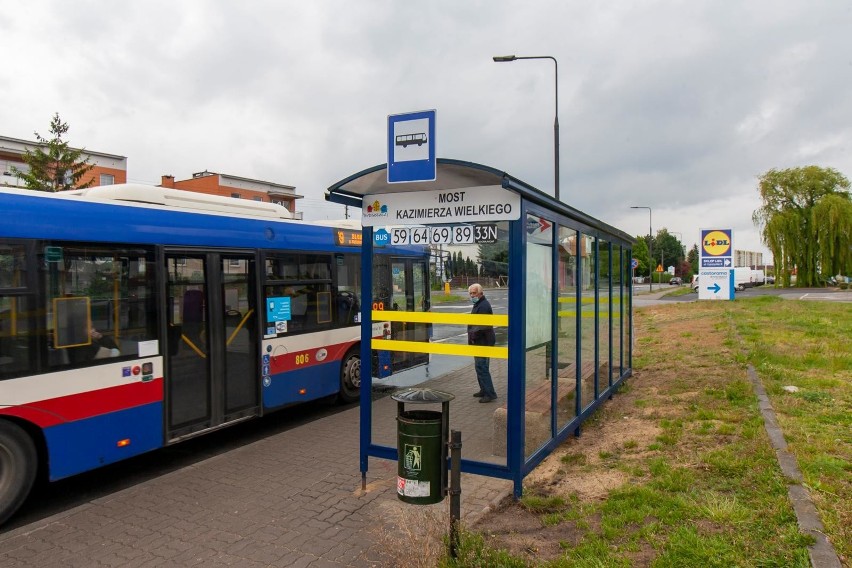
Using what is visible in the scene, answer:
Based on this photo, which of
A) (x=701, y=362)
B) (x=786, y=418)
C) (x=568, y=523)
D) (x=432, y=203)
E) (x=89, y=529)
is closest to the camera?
(x=568, y=523)

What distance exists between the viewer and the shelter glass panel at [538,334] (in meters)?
5.29

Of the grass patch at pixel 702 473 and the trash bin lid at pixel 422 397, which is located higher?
the trash bin lid at pixel 422 397

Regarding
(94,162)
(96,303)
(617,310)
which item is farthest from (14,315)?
(94,162)

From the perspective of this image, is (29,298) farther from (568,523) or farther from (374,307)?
(568,523)

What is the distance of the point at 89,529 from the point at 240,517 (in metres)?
1.17

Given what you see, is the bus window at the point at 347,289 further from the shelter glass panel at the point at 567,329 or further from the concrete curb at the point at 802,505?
the concrete curb at the point at 802,505

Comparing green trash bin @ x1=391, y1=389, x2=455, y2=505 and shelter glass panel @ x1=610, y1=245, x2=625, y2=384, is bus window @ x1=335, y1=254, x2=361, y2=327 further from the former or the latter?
green trash bin @ x1=391, y1=389, x2=455, y2=505

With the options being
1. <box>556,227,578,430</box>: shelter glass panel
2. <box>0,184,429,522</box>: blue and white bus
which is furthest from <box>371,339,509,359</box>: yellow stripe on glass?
<box>556,227,578,430</box>: shelter glass panel

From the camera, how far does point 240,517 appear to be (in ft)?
16.1

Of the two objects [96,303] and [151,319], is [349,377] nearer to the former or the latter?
[151,319]

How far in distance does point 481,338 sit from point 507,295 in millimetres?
438

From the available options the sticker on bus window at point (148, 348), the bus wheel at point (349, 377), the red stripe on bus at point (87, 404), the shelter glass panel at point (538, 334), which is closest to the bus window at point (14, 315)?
the red stripe on bus at point (87, 404)

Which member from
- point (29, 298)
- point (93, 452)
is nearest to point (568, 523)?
point (93, 452)

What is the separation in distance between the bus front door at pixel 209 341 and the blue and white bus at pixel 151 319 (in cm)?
1
